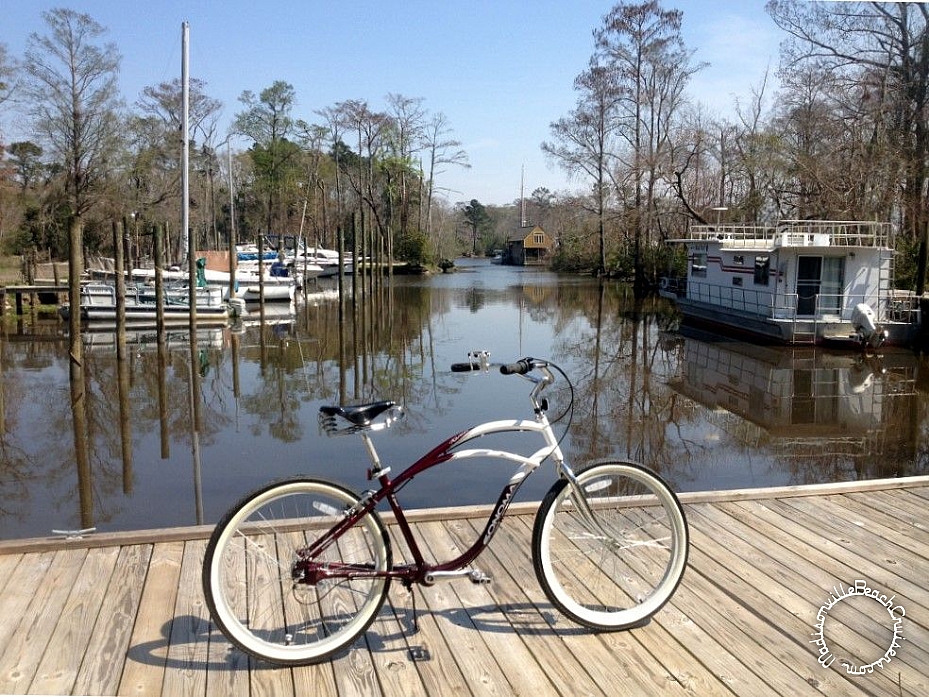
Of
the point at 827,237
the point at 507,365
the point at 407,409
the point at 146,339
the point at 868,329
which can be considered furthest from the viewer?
the point at 146,339

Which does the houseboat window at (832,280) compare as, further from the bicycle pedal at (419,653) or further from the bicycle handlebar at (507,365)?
the bicycle pedal at (419,653)

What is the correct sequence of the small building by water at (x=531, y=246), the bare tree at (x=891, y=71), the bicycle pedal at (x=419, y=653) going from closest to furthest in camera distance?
the bicycle pedal at (x=419, y=653) < the bare tree at (x=891, y=71) < the small building by water at (x=531, y=246)

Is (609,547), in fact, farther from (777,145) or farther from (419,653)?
(777,145)

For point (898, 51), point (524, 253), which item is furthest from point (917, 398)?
point (524, 253)

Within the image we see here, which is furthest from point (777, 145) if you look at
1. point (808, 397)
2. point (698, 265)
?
point (808, 397)

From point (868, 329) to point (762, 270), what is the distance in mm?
3299

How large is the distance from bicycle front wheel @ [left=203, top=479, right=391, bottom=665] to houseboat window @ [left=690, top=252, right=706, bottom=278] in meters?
21.6

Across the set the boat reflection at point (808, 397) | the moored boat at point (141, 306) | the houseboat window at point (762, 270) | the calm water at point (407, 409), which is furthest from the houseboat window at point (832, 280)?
the moored boat at point (141, 306)

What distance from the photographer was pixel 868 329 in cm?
Answer: 1642

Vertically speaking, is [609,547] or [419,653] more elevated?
[609,547]

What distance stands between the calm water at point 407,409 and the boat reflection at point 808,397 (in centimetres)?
4

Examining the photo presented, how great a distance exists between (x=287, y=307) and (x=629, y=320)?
1058 cm

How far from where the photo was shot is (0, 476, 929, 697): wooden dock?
226 cm

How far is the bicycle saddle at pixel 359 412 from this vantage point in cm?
232
